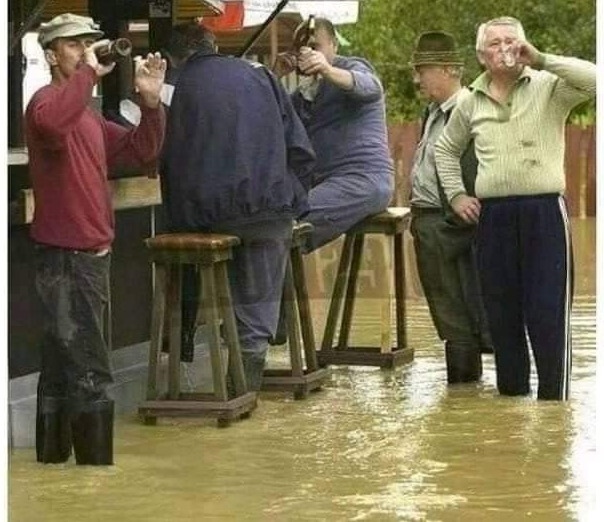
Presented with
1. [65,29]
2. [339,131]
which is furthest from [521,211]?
[65,29]

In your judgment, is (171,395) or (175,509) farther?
(171,395)

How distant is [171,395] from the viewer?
9.15 m

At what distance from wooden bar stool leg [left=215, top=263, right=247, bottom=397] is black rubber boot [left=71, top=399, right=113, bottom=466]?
1218 mm

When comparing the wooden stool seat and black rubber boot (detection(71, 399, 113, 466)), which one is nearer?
black rubber boot (detection(71, 399, 113, 466))

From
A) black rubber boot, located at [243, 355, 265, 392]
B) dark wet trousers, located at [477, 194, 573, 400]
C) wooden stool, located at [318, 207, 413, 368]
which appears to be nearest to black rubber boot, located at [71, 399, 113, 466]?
black rubber boot, located at [243, 355, 265, 392]

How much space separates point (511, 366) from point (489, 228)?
62cm

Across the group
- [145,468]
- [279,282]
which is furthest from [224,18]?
[145,468]

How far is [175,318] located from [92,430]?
4.03 ft

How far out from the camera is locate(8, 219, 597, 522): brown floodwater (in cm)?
738

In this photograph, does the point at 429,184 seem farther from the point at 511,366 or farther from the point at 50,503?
the point at 50,503

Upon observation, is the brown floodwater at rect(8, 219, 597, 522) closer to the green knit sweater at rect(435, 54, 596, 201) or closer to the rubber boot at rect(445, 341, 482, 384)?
the rubber boot at rect(445, 341, 482, 384)

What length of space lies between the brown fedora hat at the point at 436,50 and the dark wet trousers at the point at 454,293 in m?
1.24

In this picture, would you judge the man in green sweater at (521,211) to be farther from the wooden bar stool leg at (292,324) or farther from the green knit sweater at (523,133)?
the wooden bar stool leg at (292,324)

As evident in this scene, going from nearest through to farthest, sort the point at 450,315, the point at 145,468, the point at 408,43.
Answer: the point at 145,468 < the point at 408,43 < the point at 450,315
